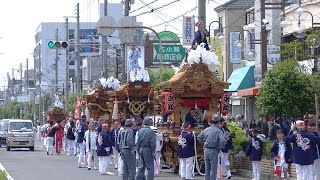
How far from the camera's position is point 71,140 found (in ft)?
137

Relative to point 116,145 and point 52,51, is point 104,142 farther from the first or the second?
point 52,51

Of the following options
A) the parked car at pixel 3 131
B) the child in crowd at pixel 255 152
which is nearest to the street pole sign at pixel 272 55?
the parked car at pixel 3 131

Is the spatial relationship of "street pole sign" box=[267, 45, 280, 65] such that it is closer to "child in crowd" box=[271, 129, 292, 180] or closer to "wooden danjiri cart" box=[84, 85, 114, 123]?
"wooden danjiri cart" box=[84, 85, 114, 123]

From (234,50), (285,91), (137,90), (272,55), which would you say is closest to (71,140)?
(137,90)

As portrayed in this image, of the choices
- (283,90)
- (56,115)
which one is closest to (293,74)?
(283,90)

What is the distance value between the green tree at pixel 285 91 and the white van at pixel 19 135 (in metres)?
16.9

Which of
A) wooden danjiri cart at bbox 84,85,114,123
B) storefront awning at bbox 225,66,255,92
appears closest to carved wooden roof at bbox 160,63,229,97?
wooden danjiri cart at bbox 84,85,114,123

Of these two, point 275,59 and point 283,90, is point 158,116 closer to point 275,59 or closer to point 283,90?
point 283,90

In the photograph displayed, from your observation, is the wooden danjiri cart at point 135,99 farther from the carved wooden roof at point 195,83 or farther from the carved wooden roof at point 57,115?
the carved wooden roof at point 57,115

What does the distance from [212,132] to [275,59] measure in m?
20.4

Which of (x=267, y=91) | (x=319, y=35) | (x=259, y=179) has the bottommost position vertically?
(x=259, y=179)

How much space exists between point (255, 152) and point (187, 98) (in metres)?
4.48

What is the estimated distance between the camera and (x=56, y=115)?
5341cm

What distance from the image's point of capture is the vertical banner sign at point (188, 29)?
40769 millimetres
